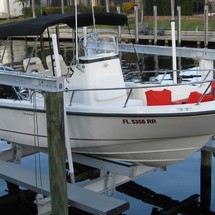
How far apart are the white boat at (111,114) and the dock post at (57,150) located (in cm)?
94

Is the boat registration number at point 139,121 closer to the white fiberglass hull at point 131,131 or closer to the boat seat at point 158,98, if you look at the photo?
the white fiberglass hull at point 131,131

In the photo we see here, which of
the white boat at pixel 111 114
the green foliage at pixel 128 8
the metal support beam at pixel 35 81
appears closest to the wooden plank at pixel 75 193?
the white boat at pixel 111 114

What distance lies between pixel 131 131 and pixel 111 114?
377mm

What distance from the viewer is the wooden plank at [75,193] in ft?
20.6

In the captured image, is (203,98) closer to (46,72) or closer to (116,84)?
(116,84)

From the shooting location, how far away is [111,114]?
6.84m

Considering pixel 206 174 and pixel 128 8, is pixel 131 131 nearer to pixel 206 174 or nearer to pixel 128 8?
pixel 206 174

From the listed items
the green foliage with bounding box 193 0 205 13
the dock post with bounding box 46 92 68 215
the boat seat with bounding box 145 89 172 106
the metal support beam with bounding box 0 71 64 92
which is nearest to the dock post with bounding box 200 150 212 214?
the boat seat with bounding box 145 89 172 106

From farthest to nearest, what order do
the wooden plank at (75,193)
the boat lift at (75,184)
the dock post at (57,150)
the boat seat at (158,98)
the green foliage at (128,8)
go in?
1. the green foliage at (128,8)
2. the boat seat at (158,98)
3. the wooden plank at (75,193)
4. the boat lift at (75,184)
5. the dock post at (57,150)

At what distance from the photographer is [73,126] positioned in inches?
288

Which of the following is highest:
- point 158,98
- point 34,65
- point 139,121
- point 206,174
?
point 34,65

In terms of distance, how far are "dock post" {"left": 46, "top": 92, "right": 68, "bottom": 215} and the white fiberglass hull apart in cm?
108

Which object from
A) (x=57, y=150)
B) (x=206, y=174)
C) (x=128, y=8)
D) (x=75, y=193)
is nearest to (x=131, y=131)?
(x=75, y=193)

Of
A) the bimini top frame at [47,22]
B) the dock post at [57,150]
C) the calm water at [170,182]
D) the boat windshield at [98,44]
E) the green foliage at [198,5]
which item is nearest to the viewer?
the dock post at [57,150]
